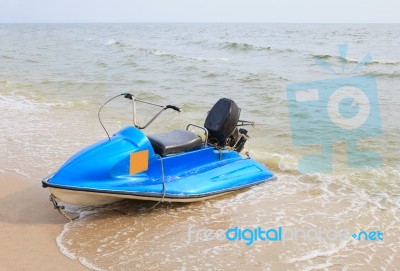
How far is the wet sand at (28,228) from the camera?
4.07 m

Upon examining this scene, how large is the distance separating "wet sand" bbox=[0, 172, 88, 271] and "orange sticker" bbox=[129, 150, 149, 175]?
1.00 meters

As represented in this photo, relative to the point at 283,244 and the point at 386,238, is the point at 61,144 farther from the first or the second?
the point at 386,238

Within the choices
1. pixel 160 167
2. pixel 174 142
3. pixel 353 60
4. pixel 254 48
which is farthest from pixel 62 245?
pixel 254 48

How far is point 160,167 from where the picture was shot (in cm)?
517

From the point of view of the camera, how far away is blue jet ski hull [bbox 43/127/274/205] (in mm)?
4621

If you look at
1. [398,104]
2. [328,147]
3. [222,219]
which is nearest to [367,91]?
[398,104]

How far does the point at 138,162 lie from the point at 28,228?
4.56 ft

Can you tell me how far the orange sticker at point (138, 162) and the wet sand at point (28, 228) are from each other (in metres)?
1.00

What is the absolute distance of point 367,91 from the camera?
43.8ft

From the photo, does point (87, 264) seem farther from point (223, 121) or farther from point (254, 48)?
point (254, 48)

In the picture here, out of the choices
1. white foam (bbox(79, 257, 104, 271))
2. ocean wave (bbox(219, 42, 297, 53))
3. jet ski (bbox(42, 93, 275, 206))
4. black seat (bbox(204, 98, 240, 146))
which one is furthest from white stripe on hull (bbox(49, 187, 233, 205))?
ocean wave (bbox(219, 42, 297, 53))

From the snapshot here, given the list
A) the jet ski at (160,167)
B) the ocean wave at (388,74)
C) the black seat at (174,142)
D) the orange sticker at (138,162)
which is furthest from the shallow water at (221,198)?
the black seat at (174,142)

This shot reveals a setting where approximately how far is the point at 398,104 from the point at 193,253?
29.4 ft

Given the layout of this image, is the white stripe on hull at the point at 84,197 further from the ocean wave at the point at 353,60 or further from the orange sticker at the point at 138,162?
the ocean wave at the point at 353,60
